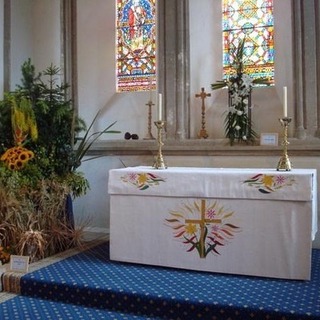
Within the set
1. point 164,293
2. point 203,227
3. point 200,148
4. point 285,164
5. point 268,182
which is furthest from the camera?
point 200,148

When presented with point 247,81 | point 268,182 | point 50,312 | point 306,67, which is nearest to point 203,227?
point 268,182

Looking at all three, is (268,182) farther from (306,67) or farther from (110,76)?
(110,76)

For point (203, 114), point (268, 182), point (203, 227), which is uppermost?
point (203, 114)

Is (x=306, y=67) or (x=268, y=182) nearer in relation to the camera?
(x=268, y=182)

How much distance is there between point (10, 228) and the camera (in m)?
2.98

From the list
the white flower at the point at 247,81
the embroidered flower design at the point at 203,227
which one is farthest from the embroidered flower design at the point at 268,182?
the white flower at the point at 247,81

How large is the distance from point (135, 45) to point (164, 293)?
118 inches

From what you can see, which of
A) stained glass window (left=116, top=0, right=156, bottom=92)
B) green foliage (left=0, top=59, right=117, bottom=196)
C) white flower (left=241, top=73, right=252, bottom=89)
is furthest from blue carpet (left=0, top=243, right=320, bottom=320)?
stained glass window (left=116, top=0, right=156, bottom=92)

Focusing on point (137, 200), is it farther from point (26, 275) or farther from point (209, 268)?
point (26, 275)

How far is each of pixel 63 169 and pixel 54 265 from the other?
2.93 feet

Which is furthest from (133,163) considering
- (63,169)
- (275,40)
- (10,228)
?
(275,40)

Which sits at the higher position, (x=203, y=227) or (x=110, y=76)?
(x=110, y=76)

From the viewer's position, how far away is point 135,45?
15.0 ft

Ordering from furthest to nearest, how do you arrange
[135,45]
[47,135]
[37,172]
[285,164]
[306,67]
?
[135,45] < [306,67] < [47,135] < [37,172] < [285,164]
